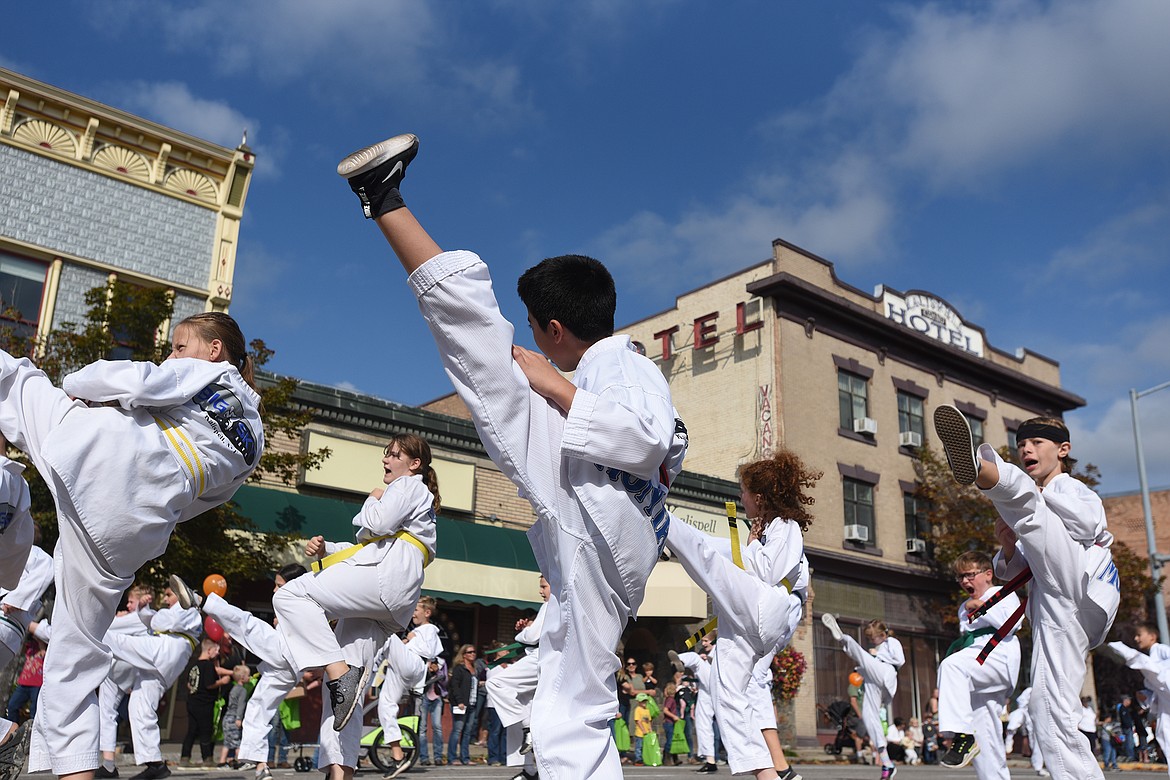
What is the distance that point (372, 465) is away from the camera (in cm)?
2027

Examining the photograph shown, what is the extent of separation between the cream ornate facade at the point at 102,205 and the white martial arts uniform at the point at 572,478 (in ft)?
58.4

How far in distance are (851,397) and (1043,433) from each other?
24850 millimetres

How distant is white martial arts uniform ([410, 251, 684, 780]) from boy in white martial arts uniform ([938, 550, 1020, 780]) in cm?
350

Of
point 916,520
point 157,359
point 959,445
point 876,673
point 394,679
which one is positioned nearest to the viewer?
point 959,445

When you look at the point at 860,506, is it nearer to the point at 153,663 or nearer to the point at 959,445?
the point at 153,663

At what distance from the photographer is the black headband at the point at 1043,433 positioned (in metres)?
5.48

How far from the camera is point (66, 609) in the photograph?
3.88m

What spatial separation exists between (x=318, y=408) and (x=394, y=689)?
34.5 feet

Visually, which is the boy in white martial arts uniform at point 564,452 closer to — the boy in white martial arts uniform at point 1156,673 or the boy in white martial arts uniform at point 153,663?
the boy in white martial arts uniform at point 153,663

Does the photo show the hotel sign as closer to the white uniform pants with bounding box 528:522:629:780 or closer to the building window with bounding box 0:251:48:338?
the building window with bounding box 0:251:48:338

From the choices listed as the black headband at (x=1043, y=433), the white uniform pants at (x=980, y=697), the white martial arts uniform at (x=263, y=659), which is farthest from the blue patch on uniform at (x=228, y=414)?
the white uniform pants at (x=980, y=697)

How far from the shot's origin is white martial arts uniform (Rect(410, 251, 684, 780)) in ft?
9.63

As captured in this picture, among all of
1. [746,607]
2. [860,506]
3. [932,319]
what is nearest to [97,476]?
[746,607]

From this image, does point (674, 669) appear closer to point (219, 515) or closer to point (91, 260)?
point (219, 515)
